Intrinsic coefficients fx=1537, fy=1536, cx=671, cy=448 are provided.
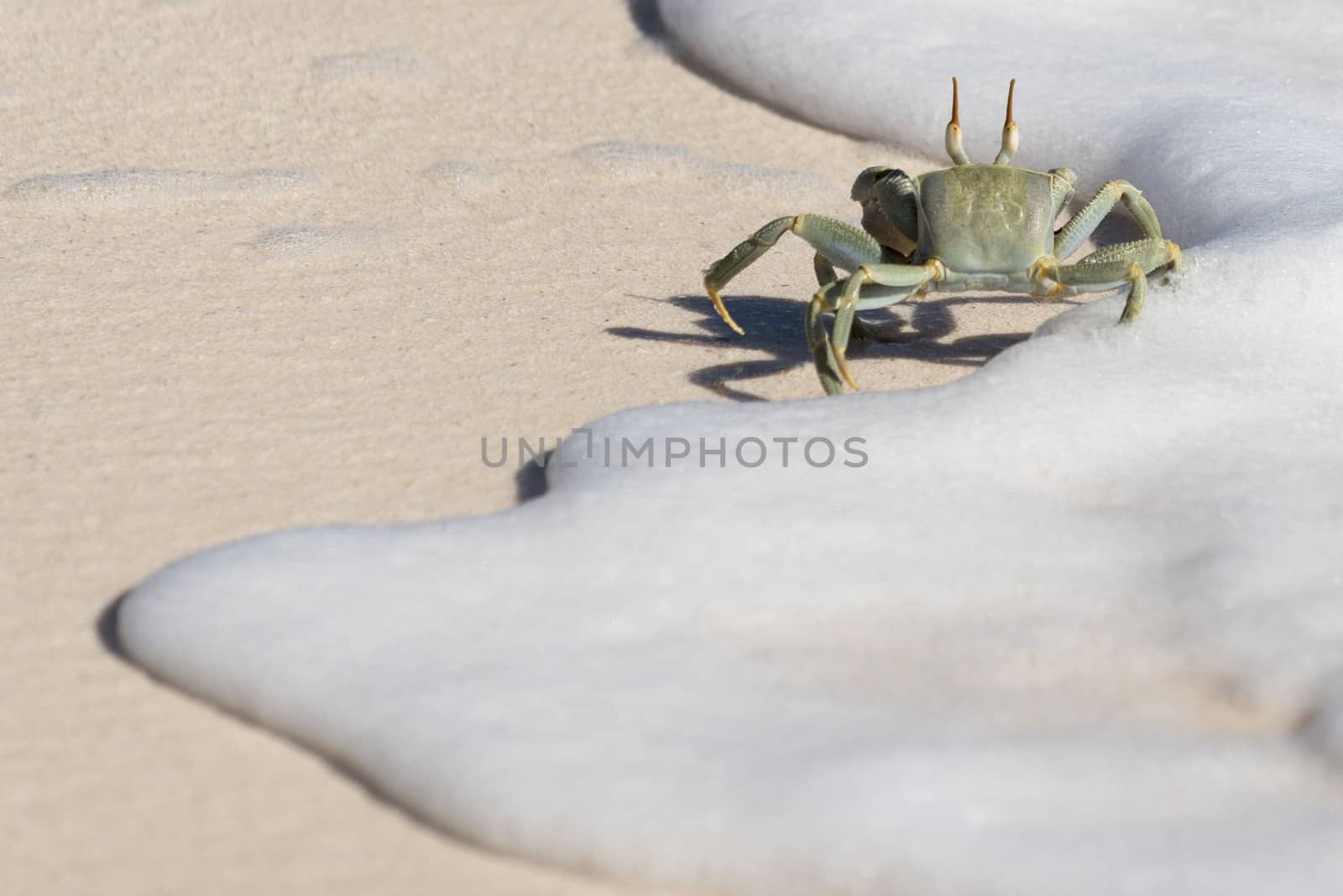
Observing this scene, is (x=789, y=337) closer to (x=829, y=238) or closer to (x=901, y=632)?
(x=829, y=238)

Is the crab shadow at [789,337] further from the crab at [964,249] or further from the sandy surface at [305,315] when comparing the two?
the crab at [964,249]

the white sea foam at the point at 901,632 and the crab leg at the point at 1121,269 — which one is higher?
the crab leg at the point at 1121,269

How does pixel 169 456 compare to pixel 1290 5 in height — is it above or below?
below

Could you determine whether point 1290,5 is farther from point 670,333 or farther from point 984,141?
point 670,333

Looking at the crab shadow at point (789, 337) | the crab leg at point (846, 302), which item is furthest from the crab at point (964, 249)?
the crab shadow at point (789, 337)

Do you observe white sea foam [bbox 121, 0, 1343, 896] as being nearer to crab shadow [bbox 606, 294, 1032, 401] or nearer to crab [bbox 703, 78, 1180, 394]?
crab [bbox 703, 78, 1180, 394]

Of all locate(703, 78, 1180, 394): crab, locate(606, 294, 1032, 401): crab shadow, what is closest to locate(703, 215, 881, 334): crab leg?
locate(703, 78, 1180, 394): crab

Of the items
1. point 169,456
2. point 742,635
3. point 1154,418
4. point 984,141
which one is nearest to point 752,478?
point 742,635
